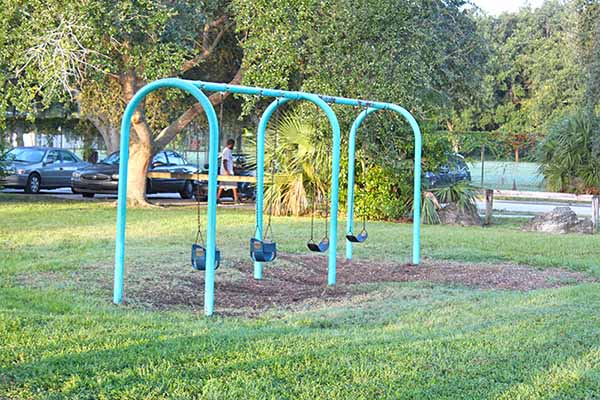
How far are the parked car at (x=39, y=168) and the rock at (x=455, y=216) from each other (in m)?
12.1

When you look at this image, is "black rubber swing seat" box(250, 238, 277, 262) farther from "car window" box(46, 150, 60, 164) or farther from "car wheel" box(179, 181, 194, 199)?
"car window" box(46, 150, 60, 164)

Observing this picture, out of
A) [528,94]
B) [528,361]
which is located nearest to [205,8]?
[528,361]

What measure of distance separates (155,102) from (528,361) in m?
Answer: 17.1

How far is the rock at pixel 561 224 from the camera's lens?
17531mm

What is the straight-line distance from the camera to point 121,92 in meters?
20.7

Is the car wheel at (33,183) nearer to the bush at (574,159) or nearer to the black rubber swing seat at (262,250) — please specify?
the bush at (574,159)

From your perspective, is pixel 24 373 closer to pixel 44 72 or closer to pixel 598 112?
pixel 44 72

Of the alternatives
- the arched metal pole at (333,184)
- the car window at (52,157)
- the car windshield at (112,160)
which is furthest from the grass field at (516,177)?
the arched metal pole at (333,184)

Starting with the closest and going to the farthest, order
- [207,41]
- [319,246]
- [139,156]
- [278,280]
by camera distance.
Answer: [319,246], [278,280], [139,156], [207,41]

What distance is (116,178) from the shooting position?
2375 centimetres

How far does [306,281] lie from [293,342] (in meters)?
3.78

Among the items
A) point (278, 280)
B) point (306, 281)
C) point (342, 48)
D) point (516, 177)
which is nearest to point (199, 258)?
point (278, 280)

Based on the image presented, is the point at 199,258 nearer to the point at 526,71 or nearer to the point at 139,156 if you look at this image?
the point at 139,156

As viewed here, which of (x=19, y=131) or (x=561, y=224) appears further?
(x=19, y=131)
